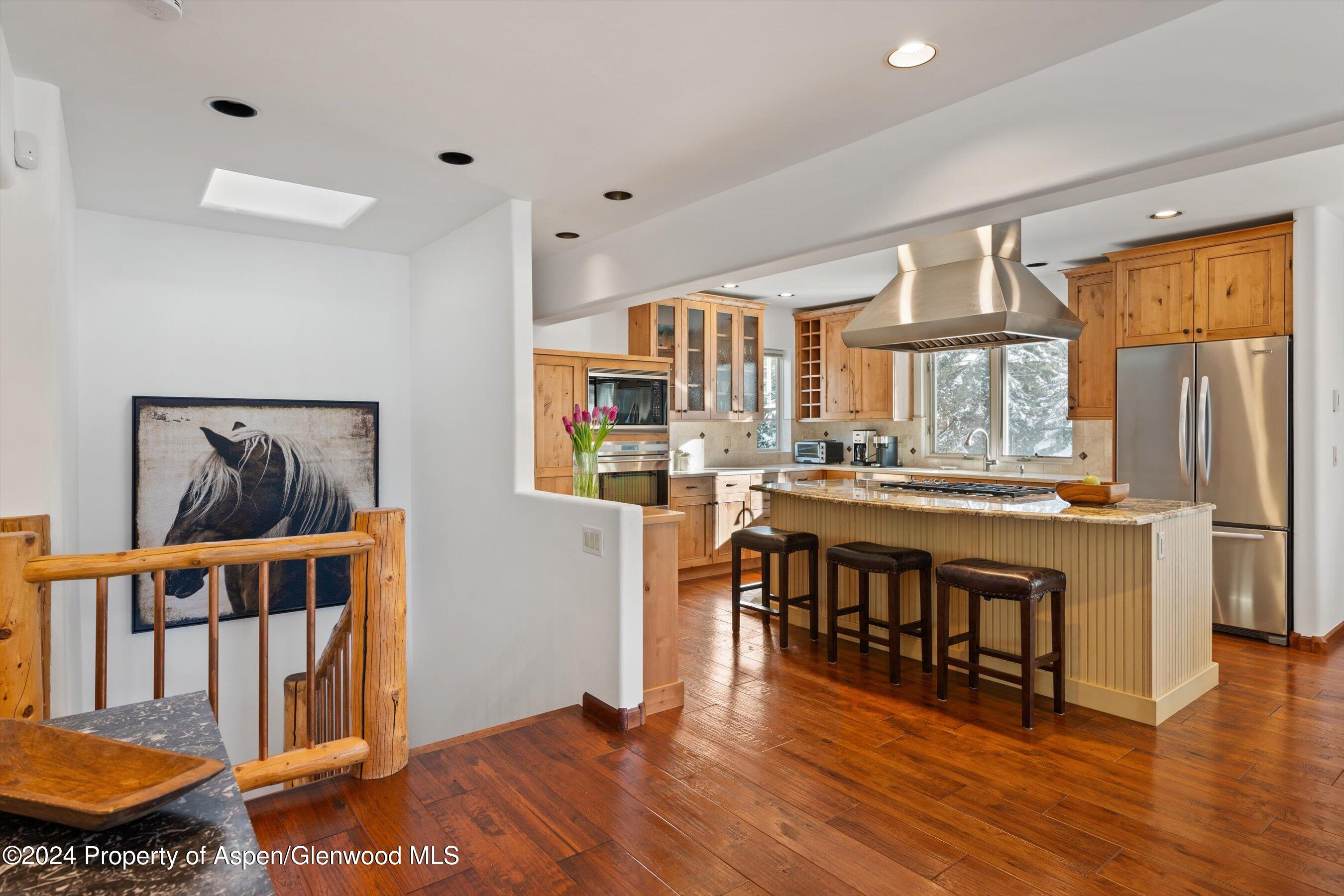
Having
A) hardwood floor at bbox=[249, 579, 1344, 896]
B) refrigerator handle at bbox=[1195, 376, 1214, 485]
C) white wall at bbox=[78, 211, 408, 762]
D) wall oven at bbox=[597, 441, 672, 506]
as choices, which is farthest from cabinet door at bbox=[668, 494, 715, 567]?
refrigerator handle at bbox=[1195, 376, 1214, 485]

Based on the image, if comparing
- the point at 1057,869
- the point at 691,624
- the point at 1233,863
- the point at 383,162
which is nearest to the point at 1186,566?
the point at 1233,863

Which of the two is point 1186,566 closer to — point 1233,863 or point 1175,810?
point 1175,810

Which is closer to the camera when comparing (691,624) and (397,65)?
(397,65)

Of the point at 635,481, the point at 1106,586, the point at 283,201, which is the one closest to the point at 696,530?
the point at 635,481

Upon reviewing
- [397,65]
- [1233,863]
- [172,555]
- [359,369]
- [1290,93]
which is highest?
[397,65]

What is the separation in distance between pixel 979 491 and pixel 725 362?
2.91m

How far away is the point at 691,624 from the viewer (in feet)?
15.9

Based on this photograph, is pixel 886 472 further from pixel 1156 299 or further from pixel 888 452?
pixel 1156 299

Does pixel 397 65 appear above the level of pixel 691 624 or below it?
above

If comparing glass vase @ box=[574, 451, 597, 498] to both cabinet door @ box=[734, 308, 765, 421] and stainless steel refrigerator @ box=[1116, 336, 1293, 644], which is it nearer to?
cabinet door @ box=[734, 308, 765, 421]

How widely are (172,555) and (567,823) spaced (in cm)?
135

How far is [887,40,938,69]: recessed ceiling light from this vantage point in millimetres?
2250

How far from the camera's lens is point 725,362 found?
6676mm

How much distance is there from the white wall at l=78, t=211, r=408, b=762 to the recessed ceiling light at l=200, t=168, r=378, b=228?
37 centimetres
